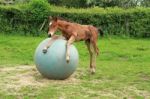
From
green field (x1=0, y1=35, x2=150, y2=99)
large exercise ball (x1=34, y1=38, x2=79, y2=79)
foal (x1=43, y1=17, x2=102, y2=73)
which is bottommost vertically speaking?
green field (x1=0, y1=35, x2=150, y2=99)

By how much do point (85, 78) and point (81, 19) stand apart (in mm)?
11613

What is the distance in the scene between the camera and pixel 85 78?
1323cm

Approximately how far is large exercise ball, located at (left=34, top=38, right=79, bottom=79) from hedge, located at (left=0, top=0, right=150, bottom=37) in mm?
11678

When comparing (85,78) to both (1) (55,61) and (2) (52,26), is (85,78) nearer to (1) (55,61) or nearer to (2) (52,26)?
(1) (55,61)

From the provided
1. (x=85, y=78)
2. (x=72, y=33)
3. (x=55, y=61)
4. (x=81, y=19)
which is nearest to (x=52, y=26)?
(x=72, y=33)

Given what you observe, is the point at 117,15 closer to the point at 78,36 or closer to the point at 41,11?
the point at 41,11

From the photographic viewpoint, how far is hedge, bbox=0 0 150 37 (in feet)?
79.8

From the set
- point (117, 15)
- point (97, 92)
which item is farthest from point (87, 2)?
point (97, 92)

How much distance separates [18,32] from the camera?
2431 cm

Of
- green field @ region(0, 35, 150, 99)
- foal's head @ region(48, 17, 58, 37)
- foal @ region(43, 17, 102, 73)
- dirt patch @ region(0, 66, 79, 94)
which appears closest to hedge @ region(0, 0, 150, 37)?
green field @ region(0, 35, 150, 99)

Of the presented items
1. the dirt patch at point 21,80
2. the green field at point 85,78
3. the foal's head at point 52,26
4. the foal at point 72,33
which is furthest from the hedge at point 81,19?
the foal's head at point 52,26

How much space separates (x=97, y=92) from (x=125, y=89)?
87 cm

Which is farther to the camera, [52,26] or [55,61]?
[52,26]

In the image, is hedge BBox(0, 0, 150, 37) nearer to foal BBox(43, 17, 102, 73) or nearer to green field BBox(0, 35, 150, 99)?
green field BBox(0, 35, 150, 99)
